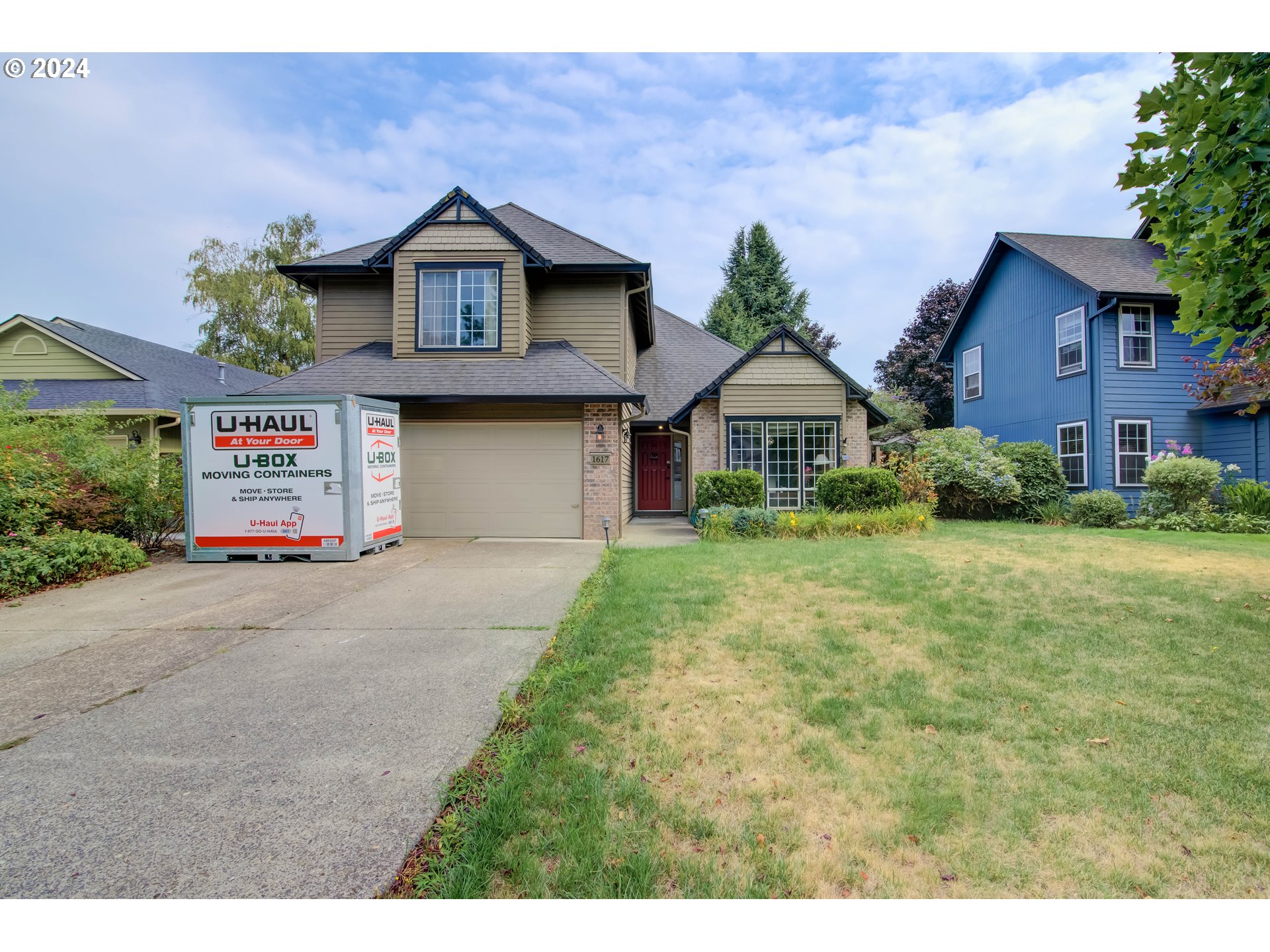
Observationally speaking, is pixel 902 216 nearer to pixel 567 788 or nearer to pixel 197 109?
pixel 197 109

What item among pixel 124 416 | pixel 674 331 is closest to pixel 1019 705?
pixel 674 331

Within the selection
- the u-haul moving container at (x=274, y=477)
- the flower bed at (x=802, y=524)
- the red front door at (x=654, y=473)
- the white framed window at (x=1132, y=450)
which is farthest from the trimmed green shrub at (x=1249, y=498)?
the u-haul moving container at (x=274, y=477)

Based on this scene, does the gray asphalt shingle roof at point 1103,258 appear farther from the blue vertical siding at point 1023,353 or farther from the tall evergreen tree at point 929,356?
the tall evergreen tree at point 929,356

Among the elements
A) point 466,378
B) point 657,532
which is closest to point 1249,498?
point 657,532

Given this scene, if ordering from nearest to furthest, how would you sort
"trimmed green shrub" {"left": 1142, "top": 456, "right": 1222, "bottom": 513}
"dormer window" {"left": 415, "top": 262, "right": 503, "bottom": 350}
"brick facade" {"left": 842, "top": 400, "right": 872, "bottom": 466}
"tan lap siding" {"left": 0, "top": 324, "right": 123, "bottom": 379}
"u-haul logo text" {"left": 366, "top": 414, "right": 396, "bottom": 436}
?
"u-haul logo text" {"left": 366, "top": 414, "right": 396, "bottom": 436}
"dormer window" {"left": 415, "top": 262, "right": 503, "bottom": 350}
"trimmed green shrub" {"left": 1142, "top": 456, "right": 1222, "bottom": 513}
"brick facade" {"left": 842, "top": 400, "right": 872, "bottom": 466}
"tan lap siding" {"left": 0, "top": 324, "right": 123, "bottom": 379}

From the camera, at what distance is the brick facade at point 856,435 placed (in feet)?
46.3

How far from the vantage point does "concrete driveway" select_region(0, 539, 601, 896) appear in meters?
2.00

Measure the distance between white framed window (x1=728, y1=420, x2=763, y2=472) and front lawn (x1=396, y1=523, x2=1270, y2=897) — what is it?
8.29m

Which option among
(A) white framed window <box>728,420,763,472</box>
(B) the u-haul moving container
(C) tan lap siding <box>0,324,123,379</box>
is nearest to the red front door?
(A) white framed window <box>728,420,763,472</box>

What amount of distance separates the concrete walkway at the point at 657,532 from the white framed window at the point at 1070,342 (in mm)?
10765

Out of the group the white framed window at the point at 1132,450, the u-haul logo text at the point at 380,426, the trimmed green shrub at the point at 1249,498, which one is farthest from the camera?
the white framed window at the point at 1132,450

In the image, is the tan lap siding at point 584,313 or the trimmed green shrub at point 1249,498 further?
the tan lap siding at point 584,313

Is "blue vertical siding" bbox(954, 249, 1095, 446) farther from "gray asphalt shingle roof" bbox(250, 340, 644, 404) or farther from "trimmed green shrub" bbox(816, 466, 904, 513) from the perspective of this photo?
"gray asphalt shingle roof" bbox(250, 340, 644, 404)

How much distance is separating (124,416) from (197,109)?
8.40m
